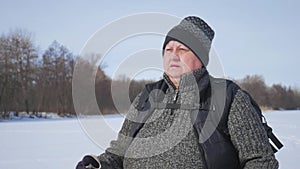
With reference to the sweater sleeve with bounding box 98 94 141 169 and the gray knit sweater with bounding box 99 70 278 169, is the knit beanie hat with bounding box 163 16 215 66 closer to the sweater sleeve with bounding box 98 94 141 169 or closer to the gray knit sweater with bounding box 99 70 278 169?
the gray knit sweater with bounding box 99 70 278 169

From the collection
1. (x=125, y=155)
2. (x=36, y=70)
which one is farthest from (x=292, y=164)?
(x=36, y=70)

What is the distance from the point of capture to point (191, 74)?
1641 millimetres

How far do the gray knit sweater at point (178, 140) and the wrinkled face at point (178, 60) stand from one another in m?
0.04

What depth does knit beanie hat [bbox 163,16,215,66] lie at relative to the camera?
5.37 ft

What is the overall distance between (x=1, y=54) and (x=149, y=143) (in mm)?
35469

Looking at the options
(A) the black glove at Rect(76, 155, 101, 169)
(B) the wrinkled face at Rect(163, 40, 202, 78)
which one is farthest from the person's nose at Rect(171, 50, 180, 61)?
(A) the black glove at Rect(76, 155, 101, 169)

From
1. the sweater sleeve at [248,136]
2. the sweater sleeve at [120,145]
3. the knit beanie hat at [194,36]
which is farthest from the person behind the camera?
the sweater sleeve at [120,145]

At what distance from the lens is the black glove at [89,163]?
5.53 feet

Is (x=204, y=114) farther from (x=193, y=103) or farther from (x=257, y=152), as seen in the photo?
(x=257, y=152)

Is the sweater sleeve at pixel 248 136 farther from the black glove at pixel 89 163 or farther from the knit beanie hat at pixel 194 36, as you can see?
the black glove at pixel 89 163

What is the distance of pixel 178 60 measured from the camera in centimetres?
166

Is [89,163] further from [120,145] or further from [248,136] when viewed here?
[248,136]

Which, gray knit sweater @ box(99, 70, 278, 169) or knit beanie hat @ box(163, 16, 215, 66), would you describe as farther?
knit beanie hat @ box(163, 16, 215, 66)

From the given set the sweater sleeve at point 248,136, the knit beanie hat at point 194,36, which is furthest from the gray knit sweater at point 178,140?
the knit beanie hat at point 194,36
